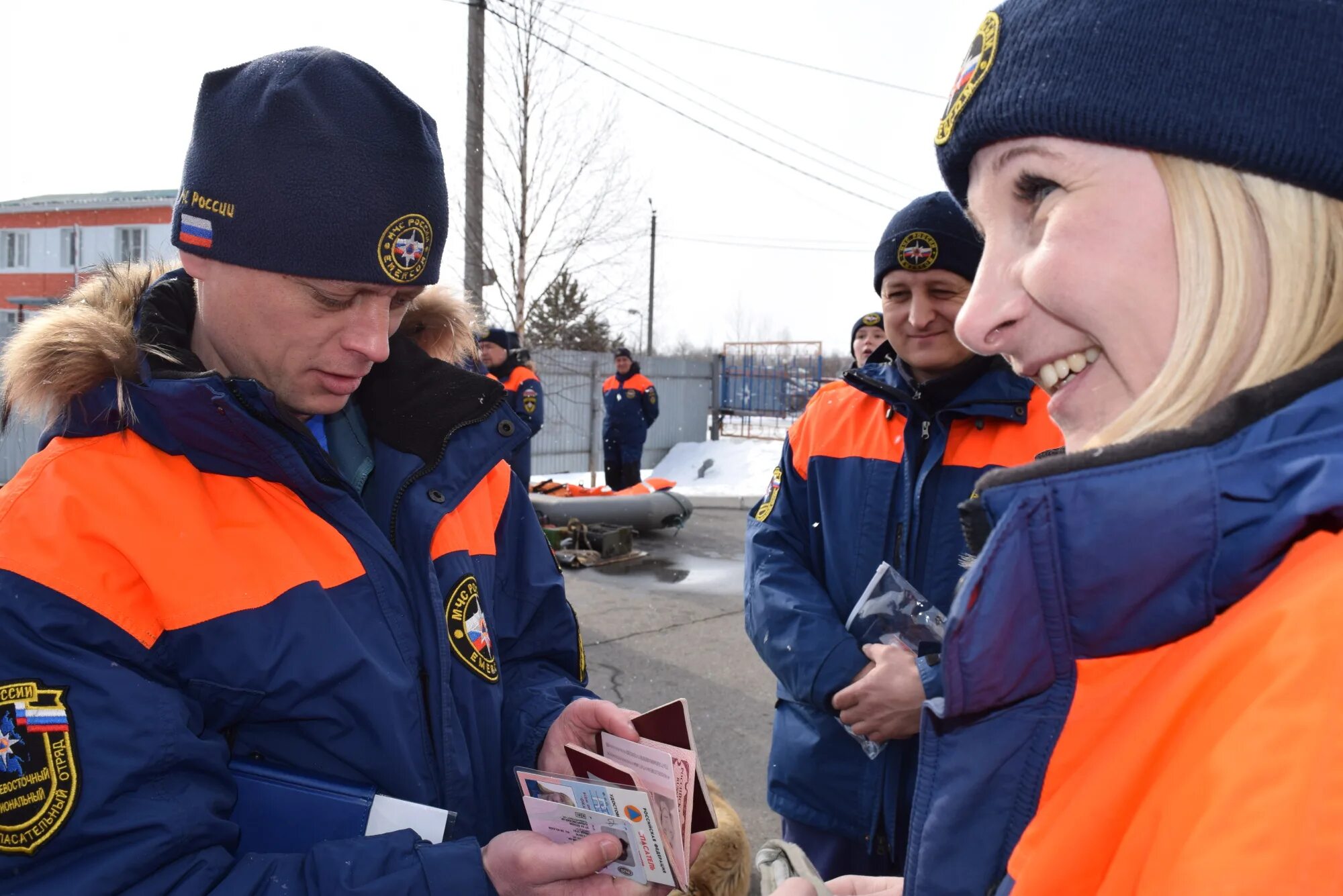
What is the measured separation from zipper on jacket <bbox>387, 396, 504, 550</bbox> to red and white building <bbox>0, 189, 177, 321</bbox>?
1246 inches

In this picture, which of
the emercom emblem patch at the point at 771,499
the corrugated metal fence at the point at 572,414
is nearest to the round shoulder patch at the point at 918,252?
the emercom emblem patch at the point at 771,499

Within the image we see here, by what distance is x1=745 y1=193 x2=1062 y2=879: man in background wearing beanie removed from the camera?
221 centimetres

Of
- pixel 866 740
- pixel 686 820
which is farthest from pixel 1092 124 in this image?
pixel 866 740

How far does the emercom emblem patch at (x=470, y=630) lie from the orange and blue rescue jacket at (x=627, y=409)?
471 inches

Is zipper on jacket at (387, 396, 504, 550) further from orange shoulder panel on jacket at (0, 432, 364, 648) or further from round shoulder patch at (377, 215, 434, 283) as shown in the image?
round shoulder patch at (377, 215, 434, 283)

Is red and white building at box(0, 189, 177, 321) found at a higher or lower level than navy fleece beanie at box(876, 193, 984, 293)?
higher

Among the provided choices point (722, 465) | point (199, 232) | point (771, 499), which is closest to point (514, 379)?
point (771, 499)

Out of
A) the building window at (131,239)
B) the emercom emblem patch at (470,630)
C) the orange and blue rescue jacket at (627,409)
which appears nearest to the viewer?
the emercom emblem patch at (470,630)

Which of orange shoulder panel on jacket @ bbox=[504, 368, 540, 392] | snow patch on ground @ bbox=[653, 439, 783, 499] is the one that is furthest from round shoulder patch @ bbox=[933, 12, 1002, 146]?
snow patch on ground @ bbox=[653, 439, 783, 499]

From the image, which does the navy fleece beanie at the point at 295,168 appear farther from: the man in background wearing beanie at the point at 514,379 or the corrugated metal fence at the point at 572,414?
the corrugated metal fence at the point at 572,414

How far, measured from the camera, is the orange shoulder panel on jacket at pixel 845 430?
245 centimetres

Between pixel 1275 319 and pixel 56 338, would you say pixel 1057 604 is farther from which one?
pixel 56 338

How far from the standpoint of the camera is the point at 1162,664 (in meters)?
0.76

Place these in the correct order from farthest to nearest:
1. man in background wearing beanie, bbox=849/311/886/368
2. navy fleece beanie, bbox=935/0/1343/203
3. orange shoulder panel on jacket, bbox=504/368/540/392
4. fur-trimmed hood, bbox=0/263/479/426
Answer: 1. orange shoulder panel on jacket, bbox=504/368/540/392
2. man in background wearing beanie, bbox=849/311/886/368
3. fur-trimmed hood, bbox=0/263/479/426
4. navy fleece beanie, bbox=935/0/1343/203
